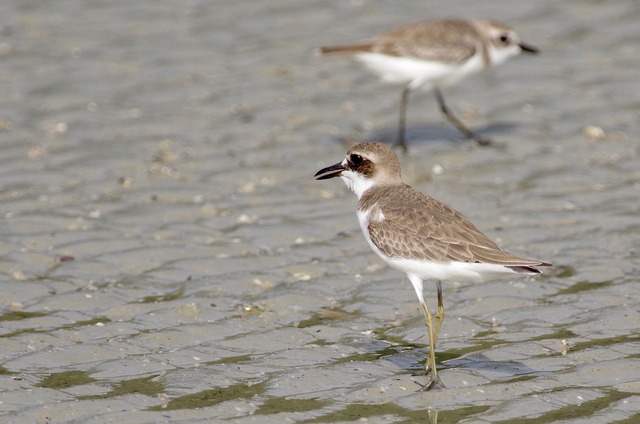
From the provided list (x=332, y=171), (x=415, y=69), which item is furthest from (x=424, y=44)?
(x=332, y=171)

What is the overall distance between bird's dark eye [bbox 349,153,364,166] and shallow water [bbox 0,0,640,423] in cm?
99

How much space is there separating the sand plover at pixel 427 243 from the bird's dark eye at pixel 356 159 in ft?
0.21

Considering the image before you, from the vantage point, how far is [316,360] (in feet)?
22.1

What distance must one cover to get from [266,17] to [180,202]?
520cm

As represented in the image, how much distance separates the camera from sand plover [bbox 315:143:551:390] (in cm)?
632

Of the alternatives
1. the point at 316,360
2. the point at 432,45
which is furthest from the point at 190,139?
the point at 316,360

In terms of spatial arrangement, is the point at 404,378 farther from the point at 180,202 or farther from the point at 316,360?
the point at 180,202

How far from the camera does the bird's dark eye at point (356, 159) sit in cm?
743

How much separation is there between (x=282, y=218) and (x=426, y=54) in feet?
10.1

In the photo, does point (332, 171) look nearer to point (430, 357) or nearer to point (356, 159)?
point (356, 159)

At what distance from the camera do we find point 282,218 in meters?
9.34

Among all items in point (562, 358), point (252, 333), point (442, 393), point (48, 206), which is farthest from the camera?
point (48, 206)

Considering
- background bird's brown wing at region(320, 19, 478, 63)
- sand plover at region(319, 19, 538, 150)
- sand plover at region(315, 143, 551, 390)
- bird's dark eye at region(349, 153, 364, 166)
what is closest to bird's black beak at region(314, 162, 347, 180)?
bird's dark eye at region(349, 153, 364, 166)

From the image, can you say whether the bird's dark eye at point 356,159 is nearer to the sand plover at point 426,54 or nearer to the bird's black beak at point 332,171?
the bird's black beak at point 332,171
